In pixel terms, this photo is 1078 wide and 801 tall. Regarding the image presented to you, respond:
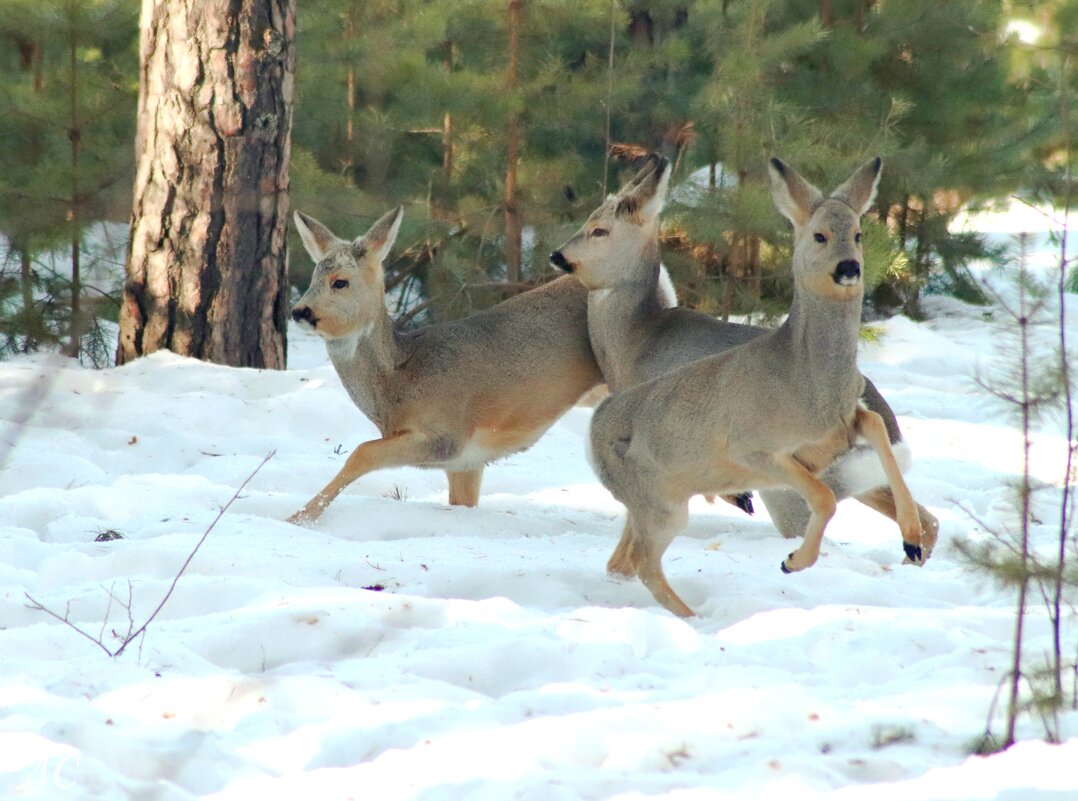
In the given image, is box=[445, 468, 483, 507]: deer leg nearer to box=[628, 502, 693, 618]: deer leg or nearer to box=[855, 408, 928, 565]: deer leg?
box=[628, 502, 693, 618]: deer leg

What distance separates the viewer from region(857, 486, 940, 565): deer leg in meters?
5.86

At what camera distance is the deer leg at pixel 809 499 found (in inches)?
204

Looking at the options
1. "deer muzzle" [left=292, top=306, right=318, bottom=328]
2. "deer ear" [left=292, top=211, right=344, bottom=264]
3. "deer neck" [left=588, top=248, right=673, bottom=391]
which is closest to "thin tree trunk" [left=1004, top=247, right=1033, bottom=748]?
"deer neck" [left=588, top=248, right=673, bottom=391]

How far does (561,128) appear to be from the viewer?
43.8 feet

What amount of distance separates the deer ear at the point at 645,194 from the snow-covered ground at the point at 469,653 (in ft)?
5.08

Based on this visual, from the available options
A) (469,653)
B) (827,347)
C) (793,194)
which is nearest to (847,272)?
(827,347)

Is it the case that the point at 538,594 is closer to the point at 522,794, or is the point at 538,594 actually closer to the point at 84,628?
the point at 84,628

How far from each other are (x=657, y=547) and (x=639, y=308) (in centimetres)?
264

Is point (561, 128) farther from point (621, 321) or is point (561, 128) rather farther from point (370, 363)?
point (370, 363)

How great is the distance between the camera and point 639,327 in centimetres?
744

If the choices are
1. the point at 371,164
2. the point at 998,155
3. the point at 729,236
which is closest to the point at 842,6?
the point at 998,155

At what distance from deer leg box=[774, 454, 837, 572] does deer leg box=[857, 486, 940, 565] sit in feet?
1.81

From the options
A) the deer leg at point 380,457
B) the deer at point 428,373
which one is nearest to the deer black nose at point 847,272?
the deer at point 428,373

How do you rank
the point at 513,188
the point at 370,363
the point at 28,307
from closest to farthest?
1. the point at 370,363
2. the point at 28,307
3. the point at 513,188
